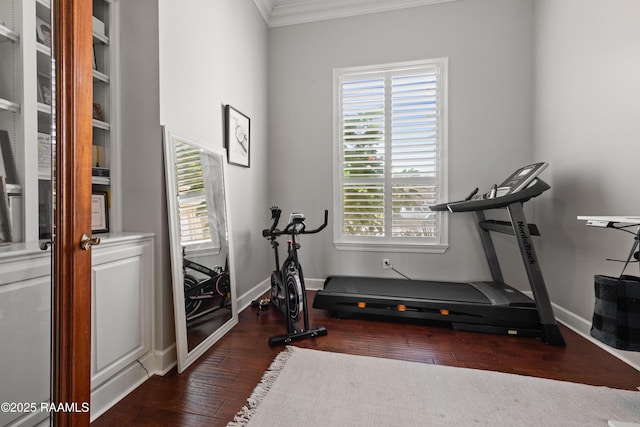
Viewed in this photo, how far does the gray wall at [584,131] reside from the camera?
1.78 metres

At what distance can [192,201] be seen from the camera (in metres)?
1.92

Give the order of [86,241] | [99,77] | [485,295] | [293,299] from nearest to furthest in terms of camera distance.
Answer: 1. [86,241]
2. [99,77]
3. [293,299]
4. [485,295]

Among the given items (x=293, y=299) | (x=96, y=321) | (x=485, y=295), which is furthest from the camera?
(x=485, y=295)

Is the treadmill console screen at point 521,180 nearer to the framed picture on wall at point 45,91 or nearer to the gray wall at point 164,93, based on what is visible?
the gray wall at point 164,93

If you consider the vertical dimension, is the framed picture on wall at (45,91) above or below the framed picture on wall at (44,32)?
below

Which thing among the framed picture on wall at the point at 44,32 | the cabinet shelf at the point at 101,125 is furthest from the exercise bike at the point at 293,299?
the framed picture on wall at the point at 44,32

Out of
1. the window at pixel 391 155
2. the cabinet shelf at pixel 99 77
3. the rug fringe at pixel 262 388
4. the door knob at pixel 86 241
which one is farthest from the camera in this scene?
the window at pixel 391 155

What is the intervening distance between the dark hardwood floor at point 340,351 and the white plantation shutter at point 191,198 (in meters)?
0.88

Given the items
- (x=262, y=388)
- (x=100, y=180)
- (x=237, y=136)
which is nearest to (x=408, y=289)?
(x=262, y=388)

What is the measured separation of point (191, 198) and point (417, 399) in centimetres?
194

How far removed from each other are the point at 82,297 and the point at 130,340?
0.60 m

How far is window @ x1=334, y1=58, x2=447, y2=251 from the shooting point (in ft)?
9.93

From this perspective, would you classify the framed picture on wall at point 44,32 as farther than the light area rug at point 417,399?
No

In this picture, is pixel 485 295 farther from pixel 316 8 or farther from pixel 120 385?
pixel 316 8
